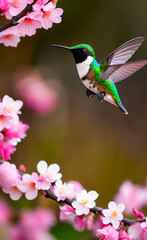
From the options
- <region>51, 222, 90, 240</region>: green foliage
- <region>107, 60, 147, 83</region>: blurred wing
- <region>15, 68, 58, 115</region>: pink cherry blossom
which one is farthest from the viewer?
<region>15, 68, 58, 115</region>: pink cherry blossom

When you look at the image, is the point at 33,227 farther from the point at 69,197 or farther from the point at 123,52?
the point at 123,52

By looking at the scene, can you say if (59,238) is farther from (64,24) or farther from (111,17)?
(111,17)

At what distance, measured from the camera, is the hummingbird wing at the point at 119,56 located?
1.97ft

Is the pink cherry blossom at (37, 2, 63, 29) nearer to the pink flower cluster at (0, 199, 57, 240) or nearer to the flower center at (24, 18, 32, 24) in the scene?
the flower center at (24, 18, 32, 24)

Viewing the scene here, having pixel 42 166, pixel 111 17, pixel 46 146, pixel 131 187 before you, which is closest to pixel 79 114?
pixel 111 17

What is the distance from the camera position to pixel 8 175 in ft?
2.13

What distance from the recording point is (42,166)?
0.66 metres

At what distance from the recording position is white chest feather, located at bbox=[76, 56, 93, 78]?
2.00 ft

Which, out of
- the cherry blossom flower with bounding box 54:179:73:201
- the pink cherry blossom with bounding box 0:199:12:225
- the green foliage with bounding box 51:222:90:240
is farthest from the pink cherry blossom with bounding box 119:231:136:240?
the pink cherry blossom with bounding box 0:199:12:225

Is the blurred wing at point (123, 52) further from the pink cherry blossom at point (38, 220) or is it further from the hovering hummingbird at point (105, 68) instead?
the pink cherry blossom at point (38, 220)

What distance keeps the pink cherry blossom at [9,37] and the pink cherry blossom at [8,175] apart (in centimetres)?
19

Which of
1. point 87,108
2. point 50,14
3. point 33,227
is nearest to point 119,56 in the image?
point 50,14

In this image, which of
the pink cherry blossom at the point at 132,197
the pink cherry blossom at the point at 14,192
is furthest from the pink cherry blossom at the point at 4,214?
the pink cherry blossom at the point at 14,192

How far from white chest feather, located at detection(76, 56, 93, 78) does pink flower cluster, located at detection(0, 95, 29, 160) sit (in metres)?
0.13
